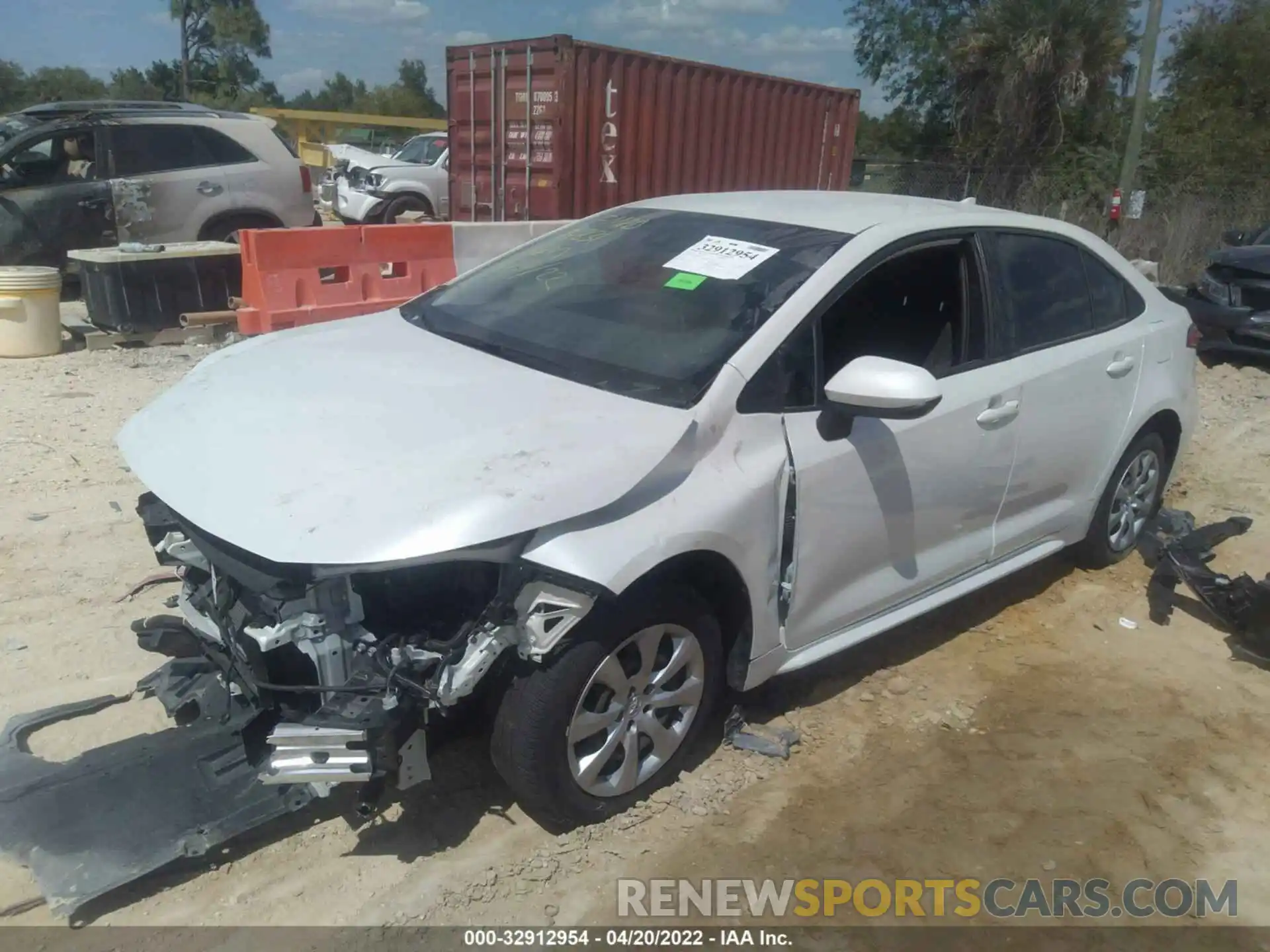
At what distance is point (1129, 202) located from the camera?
14.3 metres

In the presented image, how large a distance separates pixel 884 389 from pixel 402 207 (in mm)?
15546

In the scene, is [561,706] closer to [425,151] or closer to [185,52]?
[425,151]

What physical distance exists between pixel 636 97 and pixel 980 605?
697cm

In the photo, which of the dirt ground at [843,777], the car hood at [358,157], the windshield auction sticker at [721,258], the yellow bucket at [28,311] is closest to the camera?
the dirt ground at [843,777]

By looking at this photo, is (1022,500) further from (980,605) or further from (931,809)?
(931,809)

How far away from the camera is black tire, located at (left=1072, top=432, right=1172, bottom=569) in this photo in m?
4.71

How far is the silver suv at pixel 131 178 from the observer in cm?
976

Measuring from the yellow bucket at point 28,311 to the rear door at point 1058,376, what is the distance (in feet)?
24.1

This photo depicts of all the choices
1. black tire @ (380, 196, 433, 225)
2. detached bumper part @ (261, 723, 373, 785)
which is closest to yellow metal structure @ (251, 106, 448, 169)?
black tire @ (380, 196, 433, 225)

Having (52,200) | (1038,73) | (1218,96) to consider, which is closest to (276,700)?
(52,200)

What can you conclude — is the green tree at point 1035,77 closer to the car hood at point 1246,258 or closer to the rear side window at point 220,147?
the car hood at point 1246,258

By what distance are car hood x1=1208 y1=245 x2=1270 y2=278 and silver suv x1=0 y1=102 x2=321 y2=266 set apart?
30.3ft

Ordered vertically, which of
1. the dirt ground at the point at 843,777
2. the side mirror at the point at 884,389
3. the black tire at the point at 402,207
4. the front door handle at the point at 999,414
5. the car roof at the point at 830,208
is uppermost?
the car roof at the point at 830,208

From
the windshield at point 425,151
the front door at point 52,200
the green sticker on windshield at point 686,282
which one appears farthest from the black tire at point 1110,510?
the windshield at point 425,151
